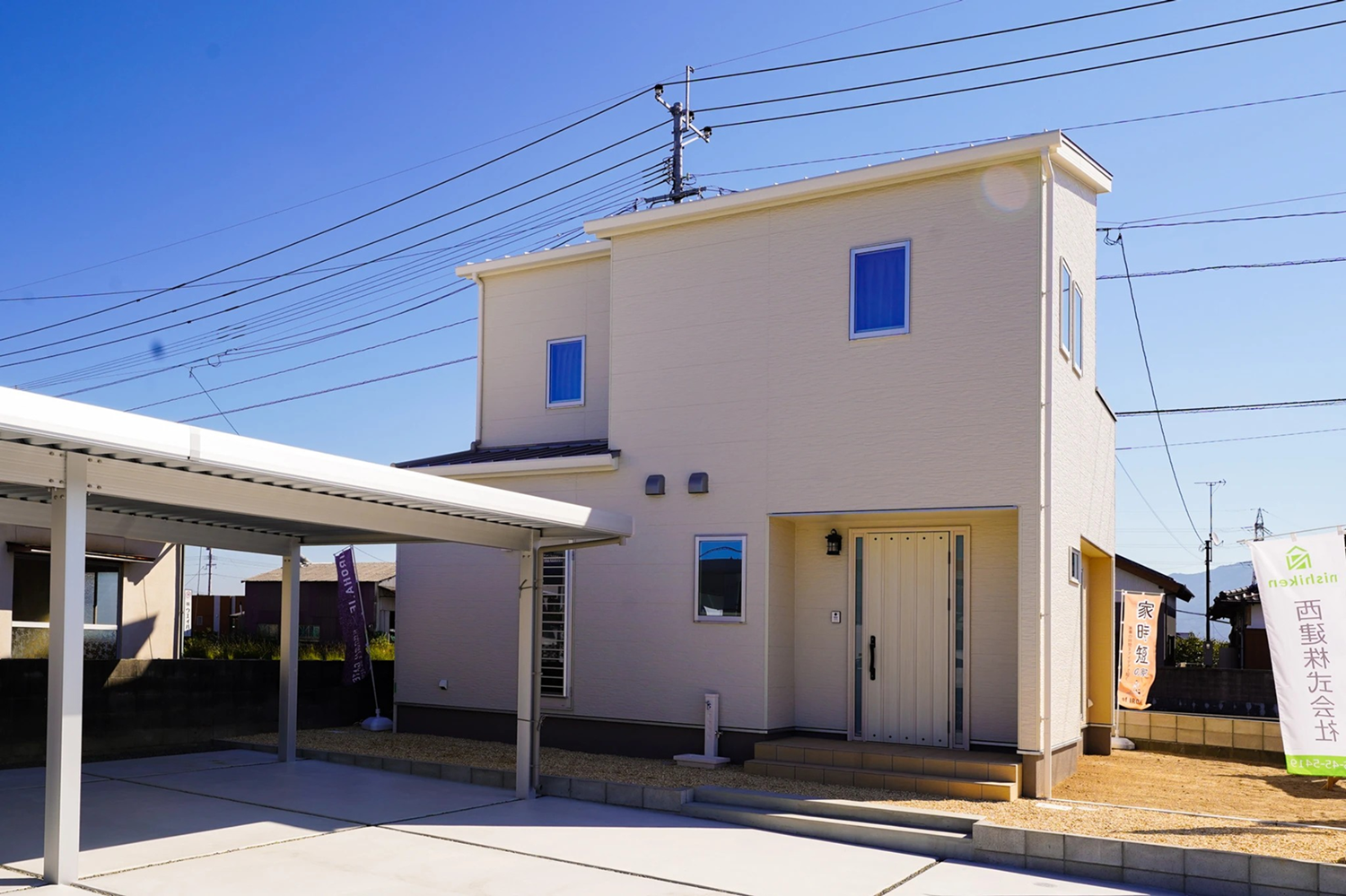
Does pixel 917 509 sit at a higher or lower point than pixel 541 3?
lower

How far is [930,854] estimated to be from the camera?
26.9 ft

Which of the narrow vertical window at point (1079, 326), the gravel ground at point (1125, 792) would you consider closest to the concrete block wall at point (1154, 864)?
the gravel ground at point (1125, 792)

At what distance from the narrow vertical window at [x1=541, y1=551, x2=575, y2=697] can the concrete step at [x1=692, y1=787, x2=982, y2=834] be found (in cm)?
343

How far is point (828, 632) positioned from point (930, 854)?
359 centimetres

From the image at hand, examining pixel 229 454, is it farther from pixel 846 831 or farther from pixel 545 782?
pixel 846 831

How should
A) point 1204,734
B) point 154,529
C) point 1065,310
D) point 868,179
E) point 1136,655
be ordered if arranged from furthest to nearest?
point 1136,655 < point 1204,734 < point 1065,310 < point 868,179 < point 154,529

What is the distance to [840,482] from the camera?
11.0m

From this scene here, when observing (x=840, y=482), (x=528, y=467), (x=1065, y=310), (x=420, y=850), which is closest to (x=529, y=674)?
(x=420, y=850)

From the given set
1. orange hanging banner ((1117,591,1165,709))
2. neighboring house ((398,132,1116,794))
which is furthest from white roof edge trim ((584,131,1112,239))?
orange hanging banner ((1117,591,1165,709))

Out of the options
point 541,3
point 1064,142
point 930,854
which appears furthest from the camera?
point 541,3

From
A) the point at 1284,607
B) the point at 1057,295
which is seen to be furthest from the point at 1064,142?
the point at 1284,607

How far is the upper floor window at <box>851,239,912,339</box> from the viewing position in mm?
10859

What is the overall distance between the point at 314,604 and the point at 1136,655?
3294 cm

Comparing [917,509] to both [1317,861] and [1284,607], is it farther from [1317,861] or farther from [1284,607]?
[1317,861]
